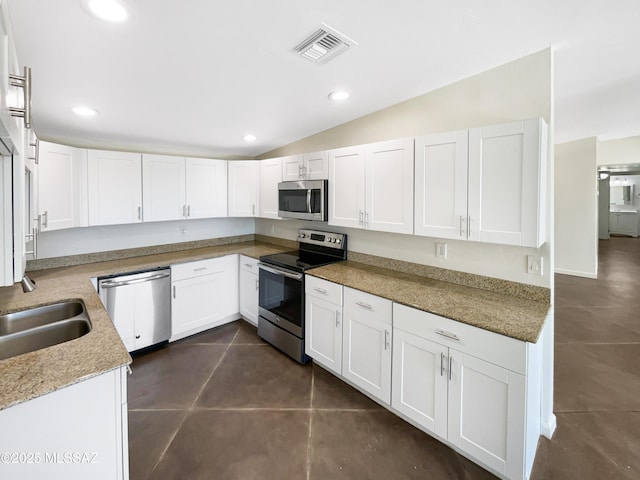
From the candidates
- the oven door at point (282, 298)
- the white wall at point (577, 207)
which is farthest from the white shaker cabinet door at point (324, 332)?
the white wall at point (577, 207)

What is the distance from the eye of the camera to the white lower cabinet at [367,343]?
6.99ft

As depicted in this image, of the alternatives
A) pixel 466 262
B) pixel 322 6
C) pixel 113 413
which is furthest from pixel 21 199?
pixel 466 262

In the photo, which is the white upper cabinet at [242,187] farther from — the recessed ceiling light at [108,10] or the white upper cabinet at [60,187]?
the recessed ceiling light at [108,10]

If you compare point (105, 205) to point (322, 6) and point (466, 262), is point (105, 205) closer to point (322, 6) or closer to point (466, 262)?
point (322, 6)

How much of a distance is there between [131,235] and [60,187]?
0.92 m

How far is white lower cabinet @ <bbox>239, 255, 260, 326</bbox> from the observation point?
348 centimetres

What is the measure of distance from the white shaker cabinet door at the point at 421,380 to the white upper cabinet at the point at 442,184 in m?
0.78

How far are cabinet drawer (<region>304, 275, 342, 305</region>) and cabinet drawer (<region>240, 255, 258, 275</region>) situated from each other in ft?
3.02

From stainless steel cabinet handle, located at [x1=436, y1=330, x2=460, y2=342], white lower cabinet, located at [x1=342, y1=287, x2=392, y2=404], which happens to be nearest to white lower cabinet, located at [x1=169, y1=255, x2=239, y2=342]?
white lower cabinet, located at [x1=342, y1=287, x2=392, y2=404]

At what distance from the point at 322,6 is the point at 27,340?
2.34 meters

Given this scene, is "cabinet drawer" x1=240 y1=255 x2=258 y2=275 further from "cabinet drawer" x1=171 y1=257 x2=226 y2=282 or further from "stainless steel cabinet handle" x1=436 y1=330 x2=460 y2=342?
"stainless steel cabinet handle" x1=436 y1=330 x2=460 y2=342

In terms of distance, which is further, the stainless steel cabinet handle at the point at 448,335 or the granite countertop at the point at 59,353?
the stainless steel cabinet handle at the point at 448,335

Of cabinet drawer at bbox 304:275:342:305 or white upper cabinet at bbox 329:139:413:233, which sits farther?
cabinet drawer at bbox 304:275:342:305

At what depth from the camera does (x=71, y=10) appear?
4.38ft
